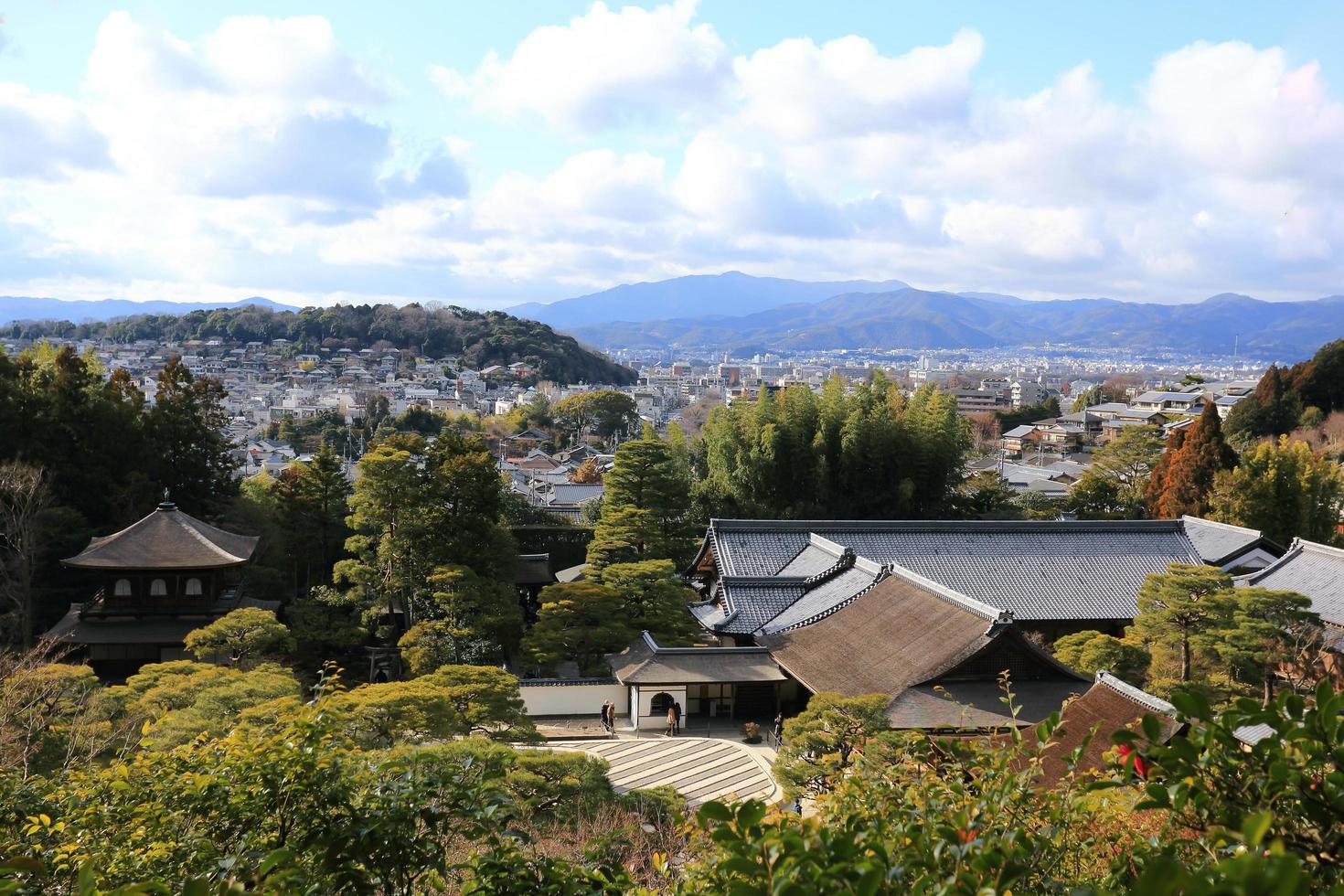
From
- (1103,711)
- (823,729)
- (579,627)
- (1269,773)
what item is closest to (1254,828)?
(1269,773)

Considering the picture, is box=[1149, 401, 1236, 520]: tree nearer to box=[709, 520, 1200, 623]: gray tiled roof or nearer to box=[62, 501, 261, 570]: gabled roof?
box=[709, 520, 1200, 623]: gray tiled roof

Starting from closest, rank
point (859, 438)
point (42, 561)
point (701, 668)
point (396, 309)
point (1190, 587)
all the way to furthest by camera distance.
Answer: point (1190, 587), point (701, 668), point (42, 561), point (859, 438), point (396, 309)

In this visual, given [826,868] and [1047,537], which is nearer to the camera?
[826,868]

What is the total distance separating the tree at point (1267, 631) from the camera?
1175 cm

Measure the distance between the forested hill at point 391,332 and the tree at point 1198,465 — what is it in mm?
67984

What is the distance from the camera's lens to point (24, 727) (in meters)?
8.97

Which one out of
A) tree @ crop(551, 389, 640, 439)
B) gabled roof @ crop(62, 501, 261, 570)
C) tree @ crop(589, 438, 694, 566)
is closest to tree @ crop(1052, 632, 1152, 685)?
tree @ crop(589, 438, 694, 566)

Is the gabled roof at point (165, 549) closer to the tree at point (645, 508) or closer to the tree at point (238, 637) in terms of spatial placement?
the tree at point (238, 637)

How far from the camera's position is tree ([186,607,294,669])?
1348 centimetres

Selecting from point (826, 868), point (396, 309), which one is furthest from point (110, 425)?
point (396, 309)

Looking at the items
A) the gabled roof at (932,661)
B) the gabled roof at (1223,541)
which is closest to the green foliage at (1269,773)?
the gabled roof at (932,661)

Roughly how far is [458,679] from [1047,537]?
12.3 meters

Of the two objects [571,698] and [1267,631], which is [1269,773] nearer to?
[1267,631]

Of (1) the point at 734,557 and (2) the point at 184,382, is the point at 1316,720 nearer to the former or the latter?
(1) the point at 734,557
